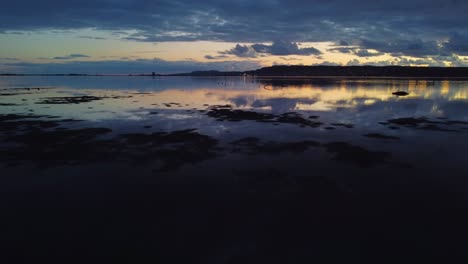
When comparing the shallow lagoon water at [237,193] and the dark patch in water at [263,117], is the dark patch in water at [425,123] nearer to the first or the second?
the shallow lagoon water at [237,193]

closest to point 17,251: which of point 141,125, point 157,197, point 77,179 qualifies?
point 157,197

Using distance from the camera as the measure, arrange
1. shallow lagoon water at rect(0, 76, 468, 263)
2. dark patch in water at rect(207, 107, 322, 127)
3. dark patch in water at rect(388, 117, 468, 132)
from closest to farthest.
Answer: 1. shallow lagoon water at rect(0, 76, 468, 263)
2. dark patch in water at rect(388, 117, 468, 132)
3. dark patch in water at rect(207, 107, 322, 127)

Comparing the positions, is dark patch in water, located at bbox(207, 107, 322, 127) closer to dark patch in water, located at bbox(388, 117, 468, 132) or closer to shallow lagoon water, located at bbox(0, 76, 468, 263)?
shallow lagoon water, located at bbox(0, 76, 468, 263)

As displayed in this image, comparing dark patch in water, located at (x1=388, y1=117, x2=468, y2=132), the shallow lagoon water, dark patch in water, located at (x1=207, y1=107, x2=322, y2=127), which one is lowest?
the shallow lagoon water

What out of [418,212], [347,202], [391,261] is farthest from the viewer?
[347,202]

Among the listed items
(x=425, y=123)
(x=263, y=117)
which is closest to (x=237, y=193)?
(x=263, y=117)

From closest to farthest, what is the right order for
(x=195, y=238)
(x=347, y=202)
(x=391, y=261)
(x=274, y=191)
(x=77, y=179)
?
(x=391, y=261), (x=195, y=238), (x=347, y=202), (x=274, y=191), (x=77, y=179)

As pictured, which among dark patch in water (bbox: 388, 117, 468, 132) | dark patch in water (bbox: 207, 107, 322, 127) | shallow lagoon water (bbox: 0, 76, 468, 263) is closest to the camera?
shallow lagoon water (bbox: 0, 76, 468, 263)

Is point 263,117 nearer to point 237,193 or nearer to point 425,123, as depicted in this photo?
point 425,123

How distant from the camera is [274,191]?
12.2 meters

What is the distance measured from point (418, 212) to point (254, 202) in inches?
235

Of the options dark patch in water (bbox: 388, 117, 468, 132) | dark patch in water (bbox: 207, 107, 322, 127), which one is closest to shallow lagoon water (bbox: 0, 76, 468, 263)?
dark patch in water (bbox: 388, 117, 468, 132)

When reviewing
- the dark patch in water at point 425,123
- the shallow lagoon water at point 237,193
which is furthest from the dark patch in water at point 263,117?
the dark patch in water at point 425,123

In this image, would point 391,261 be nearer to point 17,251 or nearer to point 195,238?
point 195,238
